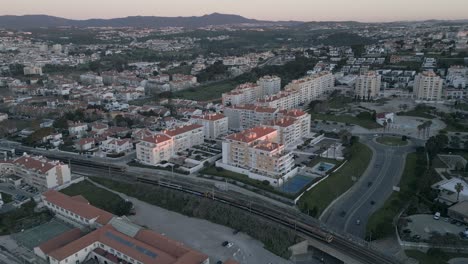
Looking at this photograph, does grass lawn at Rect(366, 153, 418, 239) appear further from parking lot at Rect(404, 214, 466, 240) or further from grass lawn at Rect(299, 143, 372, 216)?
grass lawn at Rect(299, 143, 372, 216)

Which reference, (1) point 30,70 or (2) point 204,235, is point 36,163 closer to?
(2) point 204,235

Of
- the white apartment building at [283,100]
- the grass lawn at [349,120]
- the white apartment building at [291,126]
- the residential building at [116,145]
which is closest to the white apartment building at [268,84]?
the white apartment building at [283,100]

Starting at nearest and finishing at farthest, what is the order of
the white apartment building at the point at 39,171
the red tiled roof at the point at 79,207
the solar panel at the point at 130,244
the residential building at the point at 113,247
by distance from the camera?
the residential building at the point at 113,247
the solar panel at the point at 130,244
the red tiled roof at the point at 79,207
the white apartment building at the point at 39,171

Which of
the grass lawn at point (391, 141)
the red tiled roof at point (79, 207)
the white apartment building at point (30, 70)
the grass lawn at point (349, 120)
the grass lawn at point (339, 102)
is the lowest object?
the red tiled roof at point (79, 207)

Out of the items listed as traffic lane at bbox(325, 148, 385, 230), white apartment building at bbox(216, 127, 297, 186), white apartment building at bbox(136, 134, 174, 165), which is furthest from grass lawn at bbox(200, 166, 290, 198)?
white apartment building at bbox(136, 134, 174, 165)

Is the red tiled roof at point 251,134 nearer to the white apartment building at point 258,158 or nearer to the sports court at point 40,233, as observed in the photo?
the white apartment building at point 258,158

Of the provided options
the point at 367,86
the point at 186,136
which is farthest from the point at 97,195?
the point at 367,86
